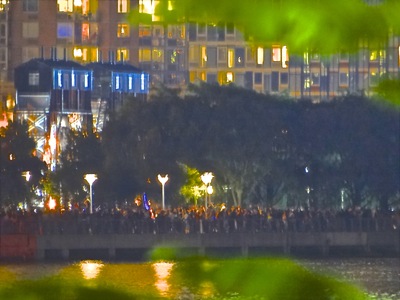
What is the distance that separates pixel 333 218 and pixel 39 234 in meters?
9.74

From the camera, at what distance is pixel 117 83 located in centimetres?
9931

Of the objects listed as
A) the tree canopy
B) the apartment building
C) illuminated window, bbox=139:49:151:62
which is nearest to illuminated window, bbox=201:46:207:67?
the apartment building

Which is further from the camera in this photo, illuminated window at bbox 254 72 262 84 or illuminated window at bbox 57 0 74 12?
illuminated window at bbox 254 72 262 84

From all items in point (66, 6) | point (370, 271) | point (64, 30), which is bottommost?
point (370, 271)

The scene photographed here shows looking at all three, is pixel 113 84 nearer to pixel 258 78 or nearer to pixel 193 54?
pixel 193 54

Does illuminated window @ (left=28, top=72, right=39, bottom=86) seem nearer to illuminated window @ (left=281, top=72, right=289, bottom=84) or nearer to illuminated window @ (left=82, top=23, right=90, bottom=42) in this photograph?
illuminated window @ (left=82, top=23, right=90, bottom=42)

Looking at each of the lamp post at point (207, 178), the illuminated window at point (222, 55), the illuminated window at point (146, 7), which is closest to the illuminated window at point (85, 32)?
the illuminated window at point (222, 55)

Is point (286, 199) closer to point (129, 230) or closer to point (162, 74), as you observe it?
point (129, 230)

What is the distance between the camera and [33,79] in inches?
3627

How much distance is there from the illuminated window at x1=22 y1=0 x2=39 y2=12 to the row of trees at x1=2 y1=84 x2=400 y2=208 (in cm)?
4807

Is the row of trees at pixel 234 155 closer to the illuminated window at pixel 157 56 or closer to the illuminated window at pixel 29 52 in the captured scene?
the illuminated window at pixel 29 52

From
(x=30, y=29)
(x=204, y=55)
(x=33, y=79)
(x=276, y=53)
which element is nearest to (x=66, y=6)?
(x=30, y=29)

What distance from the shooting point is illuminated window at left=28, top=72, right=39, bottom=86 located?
3610 inches

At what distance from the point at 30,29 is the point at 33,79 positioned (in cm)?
2939
